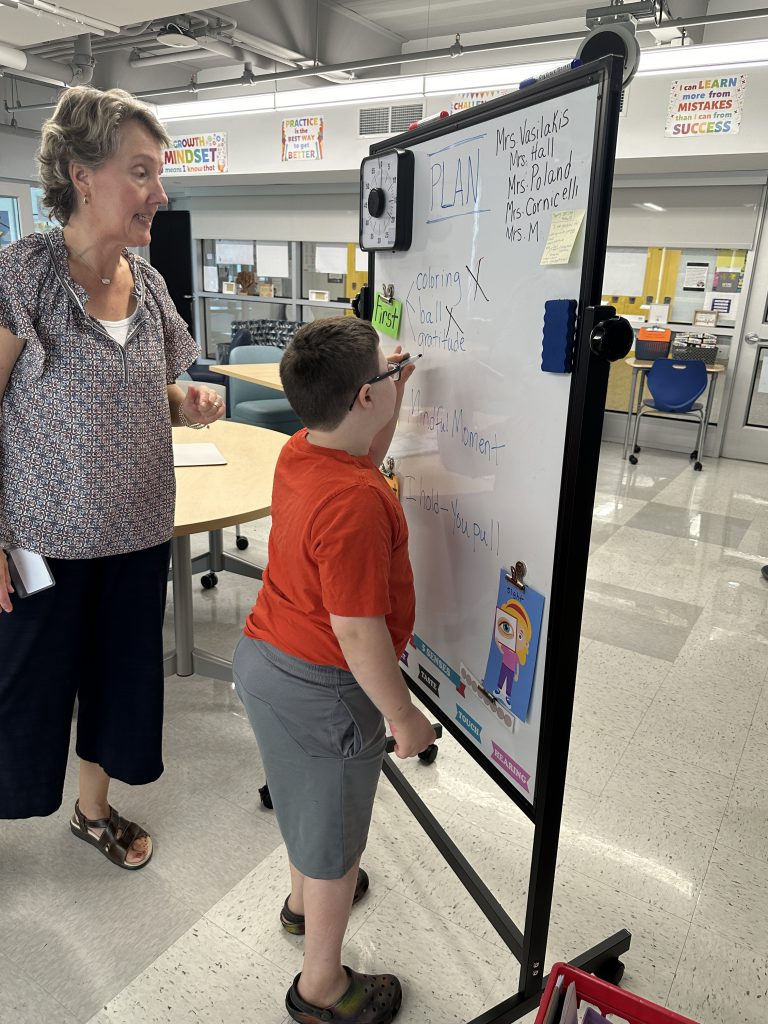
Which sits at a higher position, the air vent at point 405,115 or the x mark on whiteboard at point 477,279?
the air vent at point 405,115

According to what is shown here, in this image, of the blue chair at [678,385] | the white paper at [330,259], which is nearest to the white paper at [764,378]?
the blue chair at [678,385]

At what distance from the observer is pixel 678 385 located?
5.87 m

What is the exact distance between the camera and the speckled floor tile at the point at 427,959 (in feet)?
4.88

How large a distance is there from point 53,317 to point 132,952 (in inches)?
53.8

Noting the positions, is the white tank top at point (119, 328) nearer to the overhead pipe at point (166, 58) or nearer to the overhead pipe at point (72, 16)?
the overhead pipe at point (72, 16)

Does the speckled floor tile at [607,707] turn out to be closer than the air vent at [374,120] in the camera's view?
Yes

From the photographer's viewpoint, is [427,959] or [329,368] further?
[427,959]

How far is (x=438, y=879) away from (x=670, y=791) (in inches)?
32.1

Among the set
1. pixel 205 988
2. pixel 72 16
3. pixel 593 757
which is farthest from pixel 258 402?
pixel 205 988

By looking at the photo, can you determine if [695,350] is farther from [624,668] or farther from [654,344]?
[624,668]

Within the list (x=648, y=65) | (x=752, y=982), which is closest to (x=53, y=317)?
(x=752, y=982)

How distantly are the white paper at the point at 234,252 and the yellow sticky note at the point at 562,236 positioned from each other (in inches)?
327

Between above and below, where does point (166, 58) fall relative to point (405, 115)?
above

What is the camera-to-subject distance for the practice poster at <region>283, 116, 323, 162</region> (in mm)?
6621
